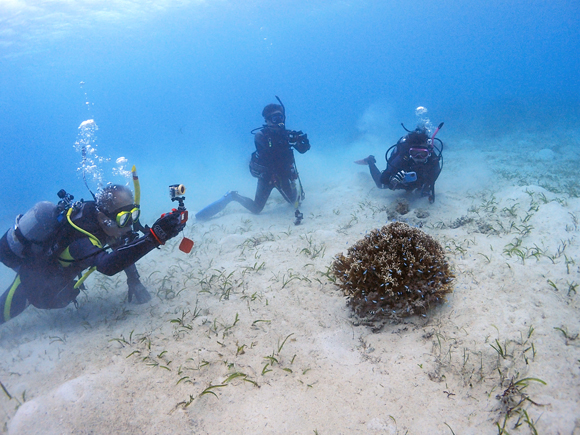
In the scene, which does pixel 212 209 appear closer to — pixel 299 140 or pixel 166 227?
pixel 299 140

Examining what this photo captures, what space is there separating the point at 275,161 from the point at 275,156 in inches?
6.7

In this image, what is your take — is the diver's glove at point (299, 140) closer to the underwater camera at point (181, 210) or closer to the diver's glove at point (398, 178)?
the diver's glove at point (398, 178)

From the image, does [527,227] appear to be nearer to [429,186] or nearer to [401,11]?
[429,186]

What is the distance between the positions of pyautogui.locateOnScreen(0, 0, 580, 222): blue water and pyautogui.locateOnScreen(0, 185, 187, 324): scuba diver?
30.4 ft

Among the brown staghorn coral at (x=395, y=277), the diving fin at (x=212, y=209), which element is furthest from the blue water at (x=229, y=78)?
the brown staghorn coral at (x=395, y=277)

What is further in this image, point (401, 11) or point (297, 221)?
point (401, 11)

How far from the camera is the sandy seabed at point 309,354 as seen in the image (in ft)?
7.35

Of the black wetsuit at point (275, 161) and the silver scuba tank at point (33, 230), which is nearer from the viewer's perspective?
the silver scuba tank at point (33, 230)

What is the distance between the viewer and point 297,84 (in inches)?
5167

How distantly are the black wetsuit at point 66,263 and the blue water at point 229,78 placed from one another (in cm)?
912

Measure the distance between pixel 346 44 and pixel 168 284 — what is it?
12746 cm

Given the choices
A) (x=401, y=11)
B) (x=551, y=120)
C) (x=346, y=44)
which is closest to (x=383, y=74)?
(x=346, y=44)

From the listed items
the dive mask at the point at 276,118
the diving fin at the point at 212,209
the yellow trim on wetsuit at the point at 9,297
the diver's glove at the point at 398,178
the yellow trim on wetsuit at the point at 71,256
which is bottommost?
the diving fin at the point at 212,209

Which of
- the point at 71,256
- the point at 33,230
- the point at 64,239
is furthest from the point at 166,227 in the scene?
the point at 33,230
